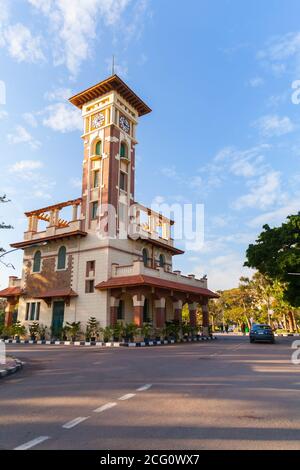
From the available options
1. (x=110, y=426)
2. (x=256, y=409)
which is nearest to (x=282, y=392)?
(x=256, y=409)

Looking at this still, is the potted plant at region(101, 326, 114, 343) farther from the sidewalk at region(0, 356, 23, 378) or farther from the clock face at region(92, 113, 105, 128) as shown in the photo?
the clock face at region(92, 113, 105, 128)

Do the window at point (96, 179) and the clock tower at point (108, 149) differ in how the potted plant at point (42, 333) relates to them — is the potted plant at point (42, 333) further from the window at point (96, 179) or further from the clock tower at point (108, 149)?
the window at point (96, 179)

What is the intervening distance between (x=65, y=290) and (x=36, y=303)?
418 centimetres

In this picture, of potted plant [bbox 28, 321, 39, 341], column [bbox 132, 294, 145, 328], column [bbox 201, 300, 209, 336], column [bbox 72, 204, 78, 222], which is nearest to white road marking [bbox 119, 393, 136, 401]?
column [bbox 132, 294, 145, 328]

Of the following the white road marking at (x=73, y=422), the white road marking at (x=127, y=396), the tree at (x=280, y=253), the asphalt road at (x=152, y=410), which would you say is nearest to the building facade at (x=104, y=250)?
the tree at (x=280, y=253)

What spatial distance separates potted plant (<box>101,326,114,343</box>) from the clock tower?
714 cm

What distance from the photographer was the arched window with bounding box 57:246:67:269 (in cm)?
2890

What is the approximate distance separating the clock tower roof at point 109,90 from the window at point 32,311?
17.4 metres

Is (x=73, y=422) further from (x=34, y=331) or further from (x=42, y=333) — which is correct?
(x=34, y=331)

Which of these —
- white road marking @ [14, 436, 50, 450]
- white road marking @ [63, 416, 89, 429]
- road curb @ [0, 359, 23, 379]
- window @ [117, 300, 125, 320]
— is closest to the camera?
white road marking @ [14, 436, 50, 450]

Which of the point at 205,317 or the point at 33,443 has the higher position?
the point at 205,317

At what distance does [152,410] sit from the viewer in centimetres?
593

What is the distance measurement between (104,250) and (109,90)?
43.7ft

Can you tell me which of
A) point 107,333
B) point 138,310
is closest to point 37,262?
point 107,333
